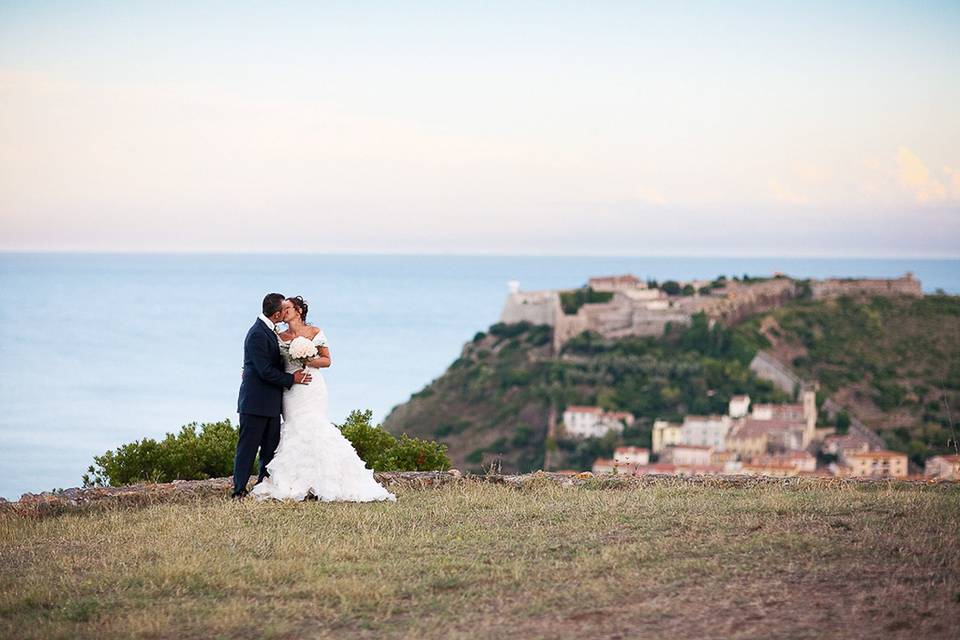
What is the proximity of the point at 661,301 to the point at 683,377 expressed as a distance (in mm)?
15946

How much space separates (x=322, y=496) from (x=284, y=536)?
1407 mm

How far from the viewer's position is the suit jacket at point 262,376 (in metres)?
7.92

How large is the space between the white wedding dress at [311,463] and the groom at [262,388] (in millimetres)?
95

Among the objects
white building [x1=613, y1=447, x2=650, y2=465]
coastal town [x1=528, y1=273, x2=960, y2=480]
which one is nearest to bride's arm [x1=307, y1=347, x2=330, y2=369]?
coastal town [x1=528, y1=273, x2=960, y2=480]

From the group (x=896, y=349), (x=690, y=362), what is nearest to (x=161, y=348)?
(x=690, y=362)

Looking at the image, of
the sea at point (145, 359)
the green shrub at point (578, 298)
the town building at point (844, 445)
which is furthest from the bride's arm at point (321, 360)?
the green shrub at point (578, 298)

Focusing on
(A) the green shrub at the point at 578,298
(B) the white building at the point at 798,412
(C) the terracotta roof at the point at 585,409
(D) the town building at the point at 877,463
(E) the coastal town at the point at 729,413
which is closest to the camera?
(D) the town building at the point at 877,463

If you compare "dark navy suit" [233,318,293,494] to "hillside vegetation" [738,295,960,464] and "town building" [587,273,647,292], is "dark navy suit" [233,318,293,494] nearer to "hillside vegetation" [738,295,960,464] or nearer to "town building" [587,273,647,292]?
"hillside vegetation" [738,295,960,464]

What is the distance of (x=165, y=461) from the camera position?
9.88 m

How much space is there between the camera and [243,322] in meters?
124

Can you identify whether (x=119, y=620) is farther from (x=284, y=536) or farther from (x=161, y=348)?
(x=161, y=348)

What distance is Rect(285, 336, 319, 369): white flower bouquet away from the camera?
7.94 m

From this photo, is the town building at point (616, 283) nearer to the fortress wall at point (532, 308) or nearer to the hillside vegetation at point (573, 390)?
the fortress wall at point (532, 308)

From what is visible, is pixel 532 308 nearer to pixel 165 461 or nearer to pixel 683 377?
pixel 683 377
